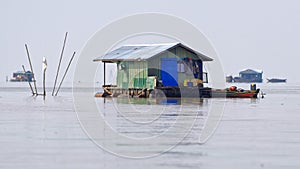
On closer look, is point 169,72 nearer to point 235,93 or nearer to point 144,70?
point 144,70

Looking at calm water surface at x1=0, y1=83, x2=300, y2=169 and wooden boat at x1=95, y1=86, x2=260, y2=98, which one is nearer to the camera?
calm water surface at x1=0, y1=83, x2=300, y2=169

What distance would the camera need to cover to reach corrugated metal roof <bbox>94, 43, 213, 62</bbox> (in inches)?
2493

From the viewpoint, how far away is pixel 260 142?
2164cm

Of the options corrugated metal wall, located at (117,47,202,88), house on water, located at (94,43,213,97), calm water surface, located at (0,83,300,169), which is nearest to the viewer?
calm water surface, located at (0,83,300,169)

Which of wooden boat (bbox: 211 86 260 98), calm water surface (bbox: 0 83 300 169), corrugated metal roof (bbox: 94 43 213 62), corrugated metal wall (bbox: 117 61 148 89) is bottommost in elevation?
calm water surface (bbox: 0 83 300 169)

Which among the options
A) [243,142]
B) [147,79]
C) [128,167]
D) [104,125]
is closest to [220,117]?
[104,125]

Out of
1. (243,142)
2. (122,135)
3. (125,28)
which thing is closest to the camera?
(243,142)

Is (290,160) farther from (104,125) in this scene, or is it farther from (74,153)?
(104,125)

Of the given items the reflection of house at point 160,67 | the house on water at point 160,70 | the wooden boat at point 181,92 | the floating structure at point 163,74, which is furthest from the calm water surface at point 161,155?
the reflection of house at point 160,67

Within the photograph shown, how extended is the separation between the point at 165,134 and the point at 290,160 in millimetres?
7246

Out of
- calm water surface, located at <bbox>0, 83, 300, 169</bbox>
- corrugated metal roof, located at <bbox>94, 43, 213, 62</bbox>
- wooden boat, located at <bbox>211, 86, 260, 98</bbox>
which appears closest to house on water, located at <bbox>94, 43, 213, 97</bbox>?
corrugated metal roof, located at <bbox>94, 43, 213, 62</bbox>

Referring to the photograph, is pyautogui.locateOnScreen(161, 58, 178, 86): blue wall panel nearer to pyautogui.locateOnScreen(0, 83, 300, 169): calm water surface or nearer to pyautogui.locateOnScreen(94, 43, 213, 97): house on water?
pyautogui.locateOnScreen(94, 43, 213, 97): house on water

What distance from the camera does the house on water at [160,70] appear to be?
202ft

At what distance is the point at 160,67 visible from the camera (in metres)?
62.3
